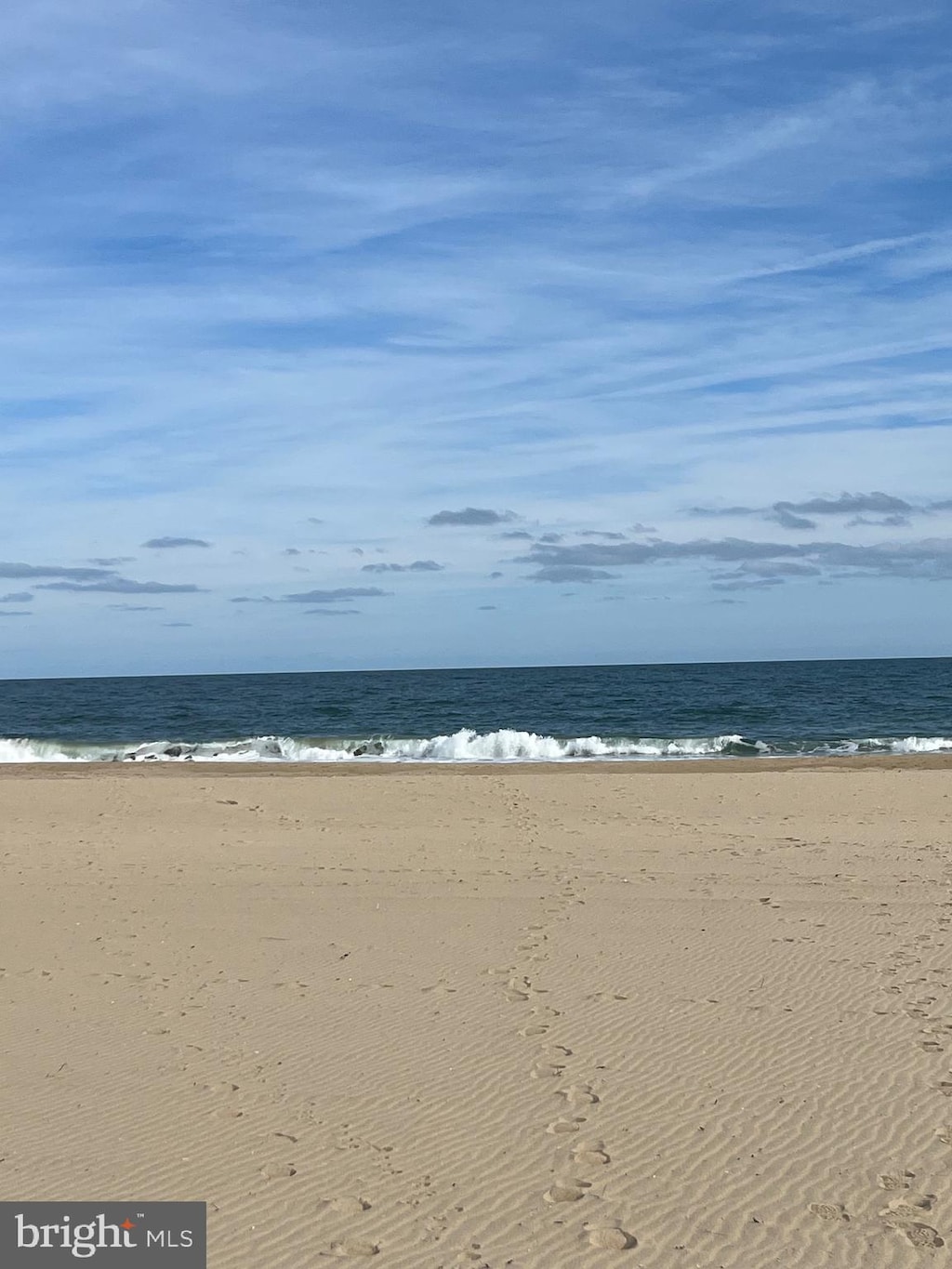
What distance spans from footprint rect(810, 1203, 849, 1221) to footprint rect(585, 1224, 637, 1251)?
841mm

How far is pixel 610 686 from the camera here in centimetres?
7331

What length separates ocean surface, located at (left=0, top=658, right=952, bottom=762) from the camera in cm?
3155

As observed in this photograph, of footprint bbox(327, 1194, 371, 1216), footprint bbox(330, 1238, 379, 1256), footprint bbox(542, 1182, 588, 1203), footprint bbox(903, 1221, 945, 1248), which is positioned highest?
footprint bbox(903, 1221, 945, 1248)

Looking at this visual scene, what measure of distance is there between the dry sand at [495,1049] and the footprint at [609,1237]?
16 millimetres

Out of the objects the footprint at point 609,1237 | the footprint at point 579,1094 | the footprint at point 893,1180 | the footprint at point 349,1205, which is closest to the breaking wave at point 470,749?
the footprint at point 579,1094

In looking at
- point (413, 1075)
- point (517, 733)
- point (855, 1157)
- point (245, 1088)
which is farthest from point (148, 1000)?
point (517, 733)

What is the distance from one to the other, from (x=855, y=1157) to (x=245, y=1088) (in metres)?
3.25

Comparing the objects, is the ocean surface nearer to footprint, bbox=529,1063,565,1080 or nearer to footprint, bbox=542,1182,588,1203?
footprint, bbox=529,1063,565,1080

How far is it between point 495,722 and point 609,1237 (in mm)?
39700

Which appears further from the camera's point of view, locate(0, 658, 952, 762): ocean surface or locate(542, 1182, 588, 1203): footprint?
locate(0, 658, 952, 762): ocean surface

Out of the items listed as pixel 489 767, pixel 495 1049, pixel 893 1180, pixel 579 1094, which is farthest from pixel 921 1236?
pixel 489 767

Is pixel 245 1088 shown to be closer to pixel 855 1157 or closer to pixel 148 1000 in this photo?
pixel 148 1000

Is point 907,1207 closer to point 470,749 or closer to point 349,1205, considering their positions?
point 349,1205

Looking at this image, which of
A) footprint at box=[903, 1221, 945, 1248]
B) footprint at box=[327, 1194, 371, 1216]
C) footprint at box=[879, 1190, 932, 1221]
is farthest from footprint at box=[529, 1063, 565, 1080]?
footprint at box=[903, 1221, 945, 1248]
